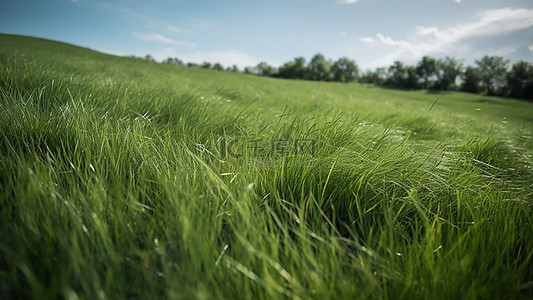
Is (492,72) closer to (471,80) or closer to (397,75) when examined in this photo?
(471,80)

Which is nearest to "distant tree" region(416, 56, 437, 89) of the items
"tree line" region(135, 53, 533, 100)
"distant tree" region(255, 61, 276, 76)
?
"tree line" region(135, 53, 533, 100)

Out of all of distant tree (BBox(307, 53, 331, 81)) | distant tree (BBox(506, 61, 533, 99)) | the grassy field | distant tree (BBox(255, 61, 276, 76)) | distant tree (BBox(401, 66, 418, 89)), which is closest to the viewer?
the grassy field

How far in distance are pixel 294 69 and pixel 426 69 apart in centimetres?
3837

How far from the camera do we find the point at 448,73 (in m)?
56.2

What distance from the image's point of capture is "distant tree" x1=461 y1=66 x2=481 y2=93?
144 feet

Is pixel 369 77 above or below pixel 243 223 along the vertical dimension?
above

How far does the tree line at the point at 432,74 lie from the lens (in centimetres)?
3322

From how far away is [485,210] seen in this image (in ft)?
3.65

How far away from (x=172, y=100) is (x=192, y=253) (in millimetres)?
1878

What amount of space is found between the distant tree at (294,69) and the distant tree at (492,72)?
146 ft

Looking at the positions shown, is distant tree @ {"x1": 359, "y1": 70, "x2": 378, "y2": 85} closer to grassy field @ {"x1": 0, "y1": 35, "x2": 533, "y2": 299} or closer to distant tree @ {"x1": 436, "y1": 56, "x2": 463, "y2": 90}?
distant tree @ {"x1": 436, "y1": 56, "x2": 463, "y2": 90}

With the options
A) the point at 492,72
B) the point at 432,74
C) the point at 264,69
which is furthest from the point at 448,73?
the point at 264,69

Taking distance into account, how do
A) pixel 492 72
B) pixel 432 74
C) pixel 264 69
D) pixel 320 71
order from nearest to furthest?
pixel 492 72, pixel 432 74, pixel 320 71, pixel 264 69

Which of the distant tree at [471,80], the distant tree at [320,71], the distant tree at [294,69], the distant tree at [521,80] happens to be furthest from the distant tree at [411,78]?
the distant tree at [294,69]
